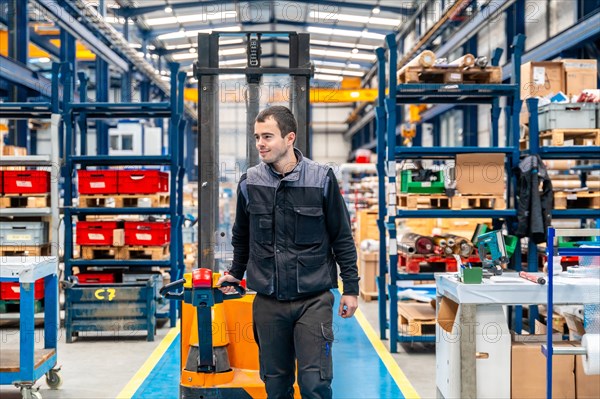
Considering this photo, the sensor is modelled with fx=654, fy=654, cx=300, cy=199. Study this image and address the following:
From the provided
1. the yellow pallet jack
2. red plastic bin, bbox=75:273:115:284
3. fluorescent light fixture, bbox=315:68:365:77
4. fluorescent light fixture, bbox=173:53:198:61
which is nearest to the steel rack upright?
the yellow pallet jack

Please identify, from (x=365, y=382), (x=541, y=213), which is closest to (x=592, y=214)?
(x=541, y=213)

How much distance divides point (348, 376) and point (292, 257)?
9.62 feet

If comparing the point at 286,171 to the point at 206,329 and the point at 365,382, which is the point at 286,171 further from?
the point at 365,382

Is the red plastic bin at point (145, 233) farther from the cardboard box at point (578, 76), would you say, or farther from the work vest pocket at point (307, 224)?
the cardboard box at point (578, 76)

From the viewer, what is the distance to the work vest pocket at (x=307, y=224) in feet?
11.9

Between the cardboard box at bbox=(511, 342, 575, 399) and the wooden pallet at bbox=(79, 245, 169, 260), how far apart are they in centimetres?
500

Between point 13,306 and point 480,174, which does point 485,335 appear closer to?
point 480,174

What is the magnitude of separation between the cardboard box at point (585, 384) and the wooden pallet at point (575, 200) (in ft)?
10.0

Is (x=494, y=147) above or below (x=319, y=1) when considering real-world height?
below

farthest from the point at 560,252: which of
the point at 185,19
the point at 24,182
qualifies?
the point at 185,19

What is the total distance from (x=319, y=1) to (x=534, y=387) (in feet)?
45.4

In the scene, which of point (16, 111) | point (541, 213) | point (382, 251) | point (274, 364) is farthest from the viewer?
point (16, 111)

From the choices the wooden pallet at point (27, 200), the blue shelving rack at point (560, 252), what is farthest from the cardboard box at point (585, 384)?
the wooden pallet at point (27, 200)

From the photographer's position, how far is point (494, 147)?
7238 millimetres
